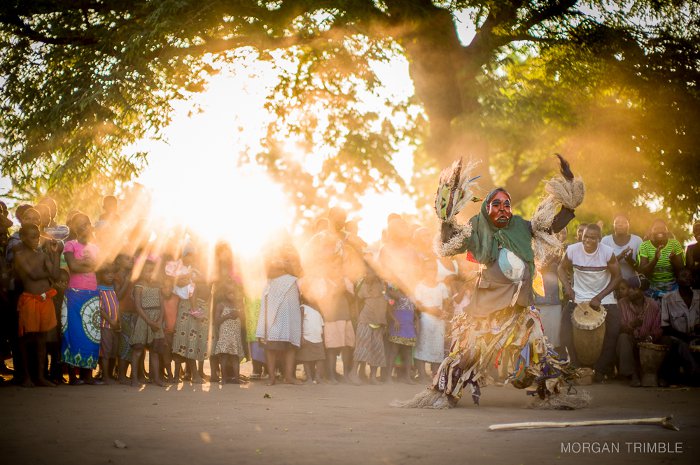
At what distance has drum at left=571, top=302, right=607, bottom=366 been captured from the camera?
11.1 metres

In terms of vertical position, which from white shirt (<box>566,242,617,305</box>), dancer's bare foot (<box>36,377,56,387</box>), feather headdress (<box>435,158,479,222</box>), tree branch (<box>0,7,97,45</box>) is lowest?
dancer's bare foot (<box>36,377,56,387</box>)

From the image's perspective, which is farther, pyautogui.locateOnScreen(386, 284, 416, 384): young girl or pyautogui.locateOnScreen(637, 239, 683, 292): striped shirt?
pyautogui.locateOnScreen(637, 239, 683, 292): striped shirt

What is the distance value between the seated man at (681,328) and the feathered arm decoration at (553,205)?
3695 mm

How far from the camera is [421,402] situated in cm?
815

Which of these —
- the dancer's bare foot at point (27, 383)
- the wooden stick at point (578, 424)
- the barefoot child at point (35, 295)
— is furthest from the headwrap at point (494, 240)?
the dancer's bare foot at point (27, 383)

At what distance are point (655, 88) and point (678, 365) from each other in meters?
5.59

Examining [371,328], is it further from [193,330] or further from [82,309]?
[82,309]

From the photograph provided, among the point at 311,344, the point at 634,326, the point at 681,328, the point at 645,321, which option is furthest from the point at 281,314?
the point at 681,328

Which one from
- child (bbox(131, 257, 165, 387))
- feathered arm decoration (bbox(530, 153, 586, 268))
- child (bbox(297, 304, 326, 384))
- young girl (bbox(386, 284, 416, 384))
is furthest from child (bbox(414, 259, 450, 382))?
child (bbox(131, 257, 165, 387))

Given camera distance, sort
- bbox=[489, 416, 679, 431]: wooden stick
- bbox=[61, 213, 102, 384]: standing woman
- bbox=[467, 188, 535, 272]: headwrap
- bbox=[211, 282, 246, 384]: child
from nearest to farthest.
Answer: bbox=[489, 416, 679, 431]: wooden stick < bbox=[467, 188, 535, 272]: headwrap < bbox=[61, 213, 102, 384]: standing woman < bbox=[211, 282, 246, 384]: child

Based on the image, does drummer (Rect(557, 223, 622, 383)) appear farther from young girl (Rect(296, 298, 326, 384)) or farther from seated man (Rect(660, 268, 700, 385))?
young girl (Rect(296, 298, 326, 384))

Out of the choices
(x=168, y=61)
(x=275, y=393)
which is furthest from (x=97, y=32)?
(x=275, y=393)

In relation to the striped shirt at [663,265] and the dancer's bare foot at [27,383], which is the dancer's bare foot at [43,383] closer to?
the dancer's bare foot at [27,383]

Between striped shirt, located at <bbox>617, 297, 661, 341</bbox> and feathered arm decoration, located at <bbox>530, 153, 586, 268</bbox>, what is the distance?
11.6 feet
